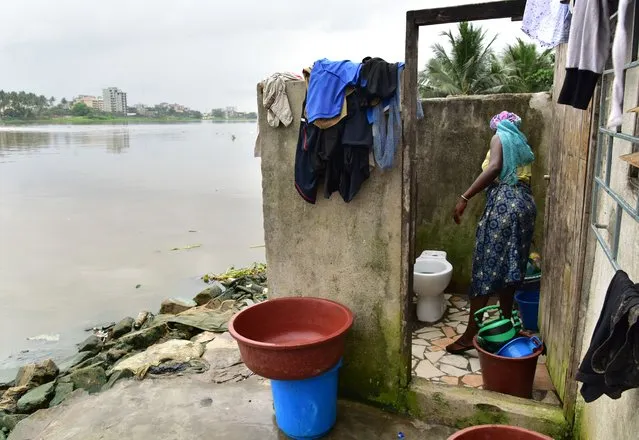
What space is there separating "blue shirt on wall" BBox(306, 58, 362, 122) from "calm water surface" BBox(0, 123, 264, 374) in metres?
4.56

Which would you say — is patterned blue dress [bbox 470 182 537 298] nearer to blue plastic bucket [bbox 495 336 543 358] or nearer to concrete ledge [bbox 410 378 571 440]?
blue plastic bucket [bbox 495 336 543 358]

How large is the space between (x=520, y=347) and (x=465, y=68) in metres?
19.3

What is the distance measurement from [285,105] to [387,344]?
5.95 ft

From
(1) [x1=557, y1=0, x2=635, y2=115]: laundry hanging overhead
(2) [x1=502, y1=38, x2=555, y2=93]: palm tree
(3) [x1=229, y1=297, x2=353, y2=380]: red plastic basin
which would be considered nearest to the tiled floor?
(3) [x1=229, y1=297, x2=353, y2=380]: red plastic basin

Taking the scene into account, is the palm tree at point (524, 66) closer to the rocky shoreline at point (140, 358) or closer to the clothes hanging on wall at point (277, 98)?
the rocky shoreline at point (140, 358)

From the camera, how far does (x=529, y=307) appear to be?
15.4 feet

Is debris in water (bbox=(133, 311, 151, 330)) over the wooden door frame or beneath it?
beneath

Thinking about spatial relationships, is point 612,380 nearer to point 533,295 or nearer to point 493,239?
point 493,239

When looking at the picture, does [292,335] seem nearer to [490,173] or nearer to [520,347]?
[520,347]

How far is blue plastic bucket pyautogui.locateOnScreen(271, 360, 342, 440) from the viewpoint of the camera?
3.26 metres

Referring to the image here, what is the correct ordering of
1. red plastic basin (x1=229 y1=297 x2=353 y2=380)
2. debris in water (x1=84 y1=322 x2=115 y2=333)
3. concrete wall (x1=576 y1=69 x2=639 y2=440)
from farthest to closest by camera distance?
debris in water (x1=84 y1=322 x2=115 y2=333) < red plastic basin (x1=229 y1=297 x2=353 y2=380) < concrete wall (x1=576 y1=69 x2=639 y2=440)

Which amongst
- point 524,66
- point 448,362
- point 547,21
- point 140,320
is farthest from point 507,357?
point 524,66

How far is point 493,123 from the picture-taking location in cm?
420

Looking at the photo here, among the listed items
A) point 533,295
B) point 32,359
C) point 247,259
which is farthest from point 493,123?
point 247,259
